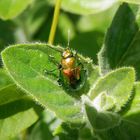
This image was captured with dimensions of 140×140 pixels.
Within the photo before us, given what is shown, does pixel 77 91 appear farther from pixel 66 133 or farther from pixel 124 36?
pixel 124 36

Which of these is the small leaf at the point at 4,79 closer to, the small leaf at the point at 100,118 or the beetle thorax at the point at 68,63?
the beetle thorax at the point at 68,63

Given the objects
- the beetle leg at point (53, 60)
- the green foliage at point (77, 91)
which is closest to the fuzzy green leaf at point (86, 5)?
the green foliage at point (77, 91)

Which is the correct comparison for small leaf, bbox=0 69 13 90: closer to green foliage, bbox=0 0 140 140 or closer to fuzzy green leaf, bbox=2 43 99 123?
green foliage, bbox=0 0 140 140

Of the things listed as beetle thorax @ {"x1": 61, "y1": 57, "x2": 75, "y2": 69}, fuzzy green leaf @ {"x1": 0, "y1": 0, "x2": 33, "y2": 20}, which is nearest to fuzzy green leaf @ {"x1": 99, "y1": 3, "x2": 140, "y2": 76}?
beetle thorax @ {"x1": 61, "y1": 57, "x2": 75, "y2": 69}

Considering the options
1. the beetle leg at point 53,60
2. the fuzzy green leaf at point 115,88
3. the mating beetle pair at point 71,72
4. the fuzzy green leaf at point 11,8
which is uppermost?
the fuzzy green leaf at point 11,8

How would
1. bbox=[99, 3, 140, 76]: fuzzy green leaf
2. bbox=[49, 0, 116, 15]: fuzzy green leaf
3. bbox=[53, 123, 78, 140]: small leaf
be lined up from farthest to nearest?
bbox=[49, 0, 116, 15]: fuzzy green leaf, bbox=[99, 3, 140, 76]: fuzzy green leaf, bbox=[53, 123, 78, 140]: small leaf

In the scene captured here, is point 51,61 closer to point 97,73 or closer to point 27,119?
point 97,73
